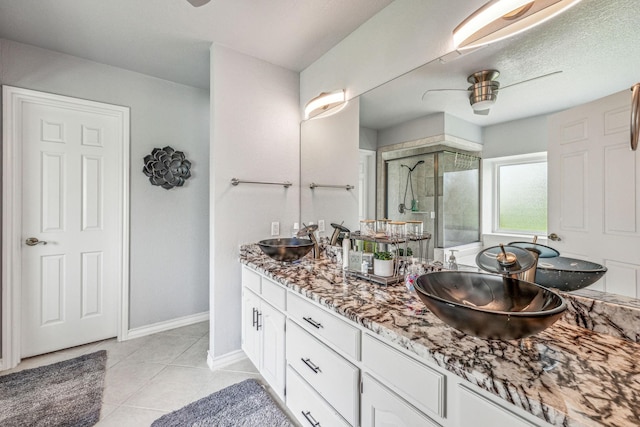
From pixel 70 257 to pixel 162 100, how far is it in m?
1.71

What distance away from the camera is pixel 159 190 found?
280 centimetres

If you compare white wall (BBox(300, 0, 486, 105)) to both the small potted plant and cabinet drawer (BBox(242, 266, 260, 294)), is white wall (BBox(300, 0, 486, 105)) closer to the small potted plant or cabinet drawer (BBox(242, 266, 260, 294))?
the small potted plant

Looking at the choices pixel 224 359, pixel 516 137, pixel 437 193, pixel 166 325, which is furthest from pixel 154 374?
pixel 516 137

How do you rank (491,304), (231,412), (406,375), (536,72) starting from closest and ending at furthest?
(406,375)
(491,304)
(536,72)
(231,412)

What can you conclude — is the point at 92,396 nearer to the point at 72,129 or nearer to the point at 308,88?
the point at 72,129

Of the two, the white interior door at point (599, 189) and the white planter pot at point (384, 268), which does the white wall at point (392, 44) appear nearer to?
the white interior door at point (599, 189)

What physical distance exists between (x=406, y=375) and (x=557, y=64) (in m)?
1.34

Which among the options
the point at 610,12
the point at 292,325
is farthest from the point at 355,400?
the point at 610,12

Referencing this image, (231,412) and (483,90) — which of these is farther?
(231,412)

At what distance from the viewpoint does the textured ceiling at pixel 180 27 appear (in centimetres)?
175

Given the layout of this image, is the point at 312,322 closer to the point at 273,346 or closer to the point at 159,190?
the point at 273,346

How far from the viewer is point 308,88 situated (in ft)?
8.25

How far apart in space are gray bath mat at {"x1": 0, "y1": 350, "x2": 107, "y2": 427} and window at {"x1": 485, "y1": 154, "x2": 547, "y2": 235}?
8.34 feet

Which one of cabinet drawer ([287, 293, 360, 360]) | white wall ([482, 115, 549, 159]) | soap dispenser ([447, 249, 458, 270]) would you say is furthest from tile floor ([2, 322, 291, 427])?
white wall ([482, 115, 549, 159])
